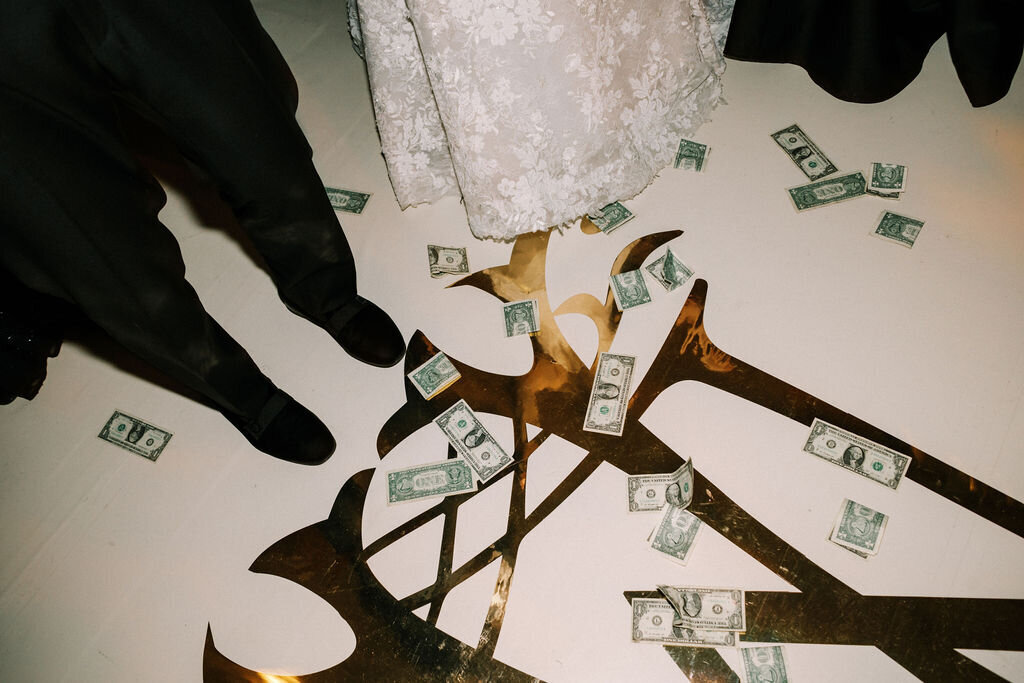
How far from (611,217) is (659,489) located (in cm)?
70

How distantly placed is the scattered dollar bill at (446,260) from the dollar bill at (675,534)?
2.48ft

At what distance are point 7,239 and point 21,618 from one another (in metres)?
0.85

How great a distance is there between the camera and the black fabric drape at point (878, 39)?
4.89 ft

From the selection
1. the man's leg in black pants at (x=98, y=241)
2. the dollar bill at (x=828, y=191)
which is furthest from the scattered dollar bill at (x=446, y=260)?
the dollar bill at (x=828, y=191)

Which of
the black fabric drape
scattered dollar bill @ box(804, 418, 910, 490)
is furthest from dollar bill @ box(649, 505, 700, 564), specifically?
the black fabric drape

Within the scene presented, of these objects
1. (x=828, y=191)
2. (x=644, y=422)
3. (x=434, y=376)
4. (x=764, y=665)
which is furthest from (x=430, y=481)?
(x=828, y=191)

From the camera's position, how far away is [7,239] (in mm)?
849

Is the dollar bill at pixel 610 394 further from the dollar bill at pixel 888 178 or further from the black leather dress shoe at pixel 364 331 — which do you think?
the dollar bill at pixel 888 178

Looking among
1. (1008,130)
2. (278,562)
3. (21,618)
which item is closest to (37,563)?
(21,618)

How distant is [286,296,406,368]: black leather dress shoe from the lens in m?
1.38

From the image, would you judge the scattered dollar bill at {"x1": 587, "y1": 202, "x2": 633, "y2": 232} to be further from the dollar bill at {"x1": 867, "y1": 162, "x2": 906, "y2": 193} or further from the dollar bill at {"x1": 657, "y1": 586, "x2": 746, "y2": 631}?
the dollar bill at {"x1": 657, "y1": 586, "x2": 746, "y2": 631}

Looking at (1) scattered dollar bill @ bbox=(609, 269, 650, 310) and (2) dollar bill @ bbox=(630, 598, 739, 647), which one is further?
(1) scattered dollar bill @ bbox=(609, 269, 650, 310)

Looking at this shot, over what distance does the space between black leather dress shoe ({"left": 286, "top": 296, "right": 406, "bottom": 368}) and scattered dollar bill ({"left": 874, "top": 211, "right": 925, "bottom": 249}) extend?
1.18 meters

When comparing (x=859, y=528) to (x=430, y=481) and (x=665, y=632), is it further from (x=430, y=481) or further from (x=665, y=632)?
(x=430, y=481)
